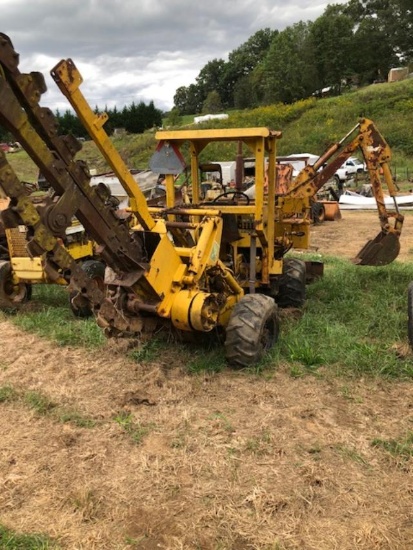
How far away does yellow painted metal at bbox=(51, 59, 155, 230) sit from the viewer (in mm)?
3596

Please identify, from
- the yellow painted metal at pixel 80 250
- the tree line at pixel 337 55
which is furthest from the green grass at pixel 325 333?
the tree line at pixel 337 55

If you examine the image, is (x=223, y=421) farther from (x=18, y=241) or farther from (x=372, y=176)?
(x=372, y=176)

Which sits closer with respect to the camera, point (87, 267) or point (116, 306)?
point (116, 306)

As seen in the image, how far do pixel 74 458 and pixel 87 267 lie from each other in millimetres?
3640

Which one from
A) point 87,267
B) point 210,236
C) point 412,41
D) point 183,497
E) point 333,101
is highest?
point 412,41

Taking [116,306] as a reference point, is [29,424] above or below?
below

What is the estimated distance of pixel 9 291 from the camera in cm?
739

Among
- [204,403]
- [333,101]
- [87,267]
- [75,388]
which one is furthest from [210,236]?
[333,101]

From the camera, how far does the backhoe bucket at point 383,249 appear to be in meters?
7.36

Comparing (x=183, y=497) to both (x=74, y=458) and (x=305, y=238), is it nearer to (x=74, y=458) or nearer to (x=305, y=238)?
(x=74, y=458)

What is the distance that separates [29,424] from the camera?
4.19m

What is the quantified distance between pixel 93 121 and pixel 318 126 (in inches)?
1338

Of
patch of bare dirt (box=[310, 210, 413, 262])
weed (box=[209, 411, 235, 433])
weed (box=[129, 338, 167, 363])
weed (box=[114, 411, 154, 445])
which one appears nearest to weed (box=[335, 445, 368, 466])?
weed (box=[209, 411, 235, 433])

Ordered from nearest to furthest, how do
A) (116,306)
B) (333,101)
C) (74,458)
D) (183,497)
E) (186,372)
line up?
(183,497) < (74,458) < (116,306) < (186,372) < (333,101)
